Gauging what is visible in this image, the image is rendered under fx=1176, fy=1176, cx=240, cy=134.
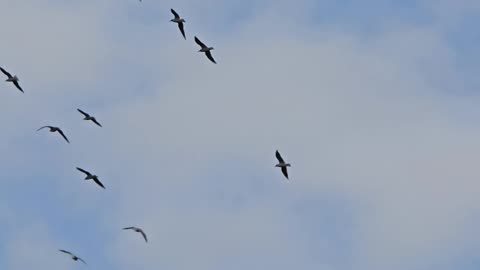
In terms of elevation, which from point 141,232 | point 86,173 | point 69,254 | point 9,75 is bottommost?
point 69,254

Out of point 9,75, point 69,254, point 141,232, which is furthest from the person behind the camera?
point 9,75

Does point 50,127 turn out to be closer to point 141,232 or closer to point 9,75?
point 9,75

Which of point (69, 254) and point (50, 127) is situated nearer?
point (69, 254)

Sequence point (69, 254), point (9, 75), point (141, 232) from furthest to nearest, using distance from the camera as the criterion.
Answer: point (9, 75) < point (141, 232) < point (69, 254)

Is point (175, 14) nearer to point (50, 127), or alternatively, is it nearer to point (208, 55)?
point (208, 55)

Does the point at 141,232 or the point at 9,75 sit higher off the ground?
the point at 9,75

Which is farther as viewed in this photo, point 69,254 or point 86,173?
point 86,173

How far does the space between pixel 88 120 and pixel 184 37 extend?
13918 millimetres

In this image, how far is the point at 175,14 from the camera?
122m

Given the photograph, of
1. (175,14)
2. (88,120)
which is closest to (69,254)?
(88,120)

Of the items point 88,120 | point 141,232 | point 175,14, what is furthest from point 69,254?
point 175,14

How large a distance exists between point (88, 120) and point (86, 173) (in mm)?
5592

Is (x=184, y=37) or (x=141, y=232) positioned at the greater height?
(x=184, y=37)

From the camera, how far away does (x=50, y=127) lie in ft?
409
